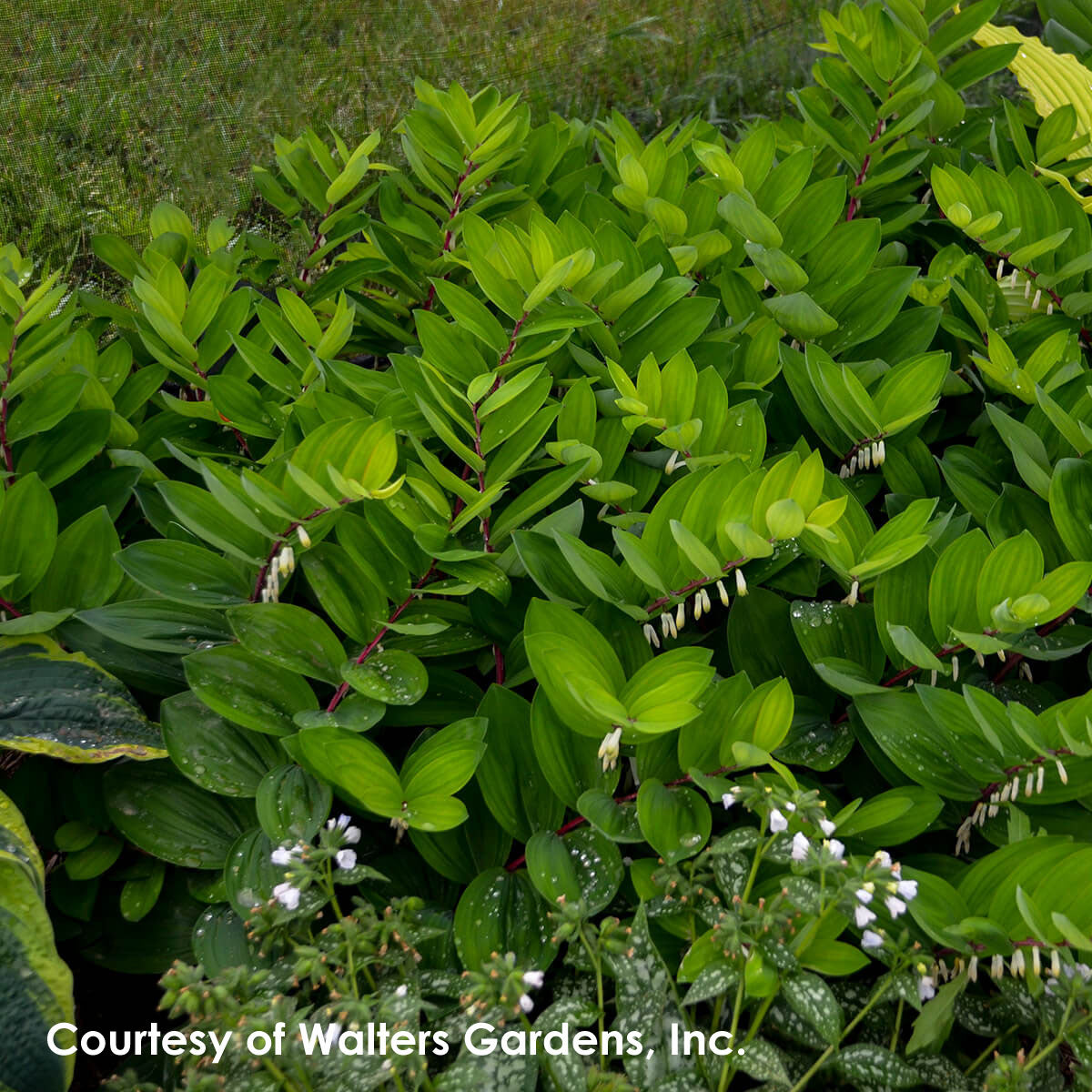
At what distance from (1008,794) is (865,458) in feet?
1.53

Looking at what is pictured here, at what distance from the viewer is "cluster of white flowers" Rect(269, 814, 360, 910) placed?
0.90 m

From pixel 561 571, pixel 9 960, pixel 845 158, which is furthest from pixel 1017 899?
pixel 845 158

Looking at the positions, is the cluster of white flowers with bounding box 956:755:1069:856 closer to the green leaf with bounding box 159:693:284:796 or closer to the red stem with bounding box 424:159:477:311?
the green leaf with bounding box 159:693:284:796

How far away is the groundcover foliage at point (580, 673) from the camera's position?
36.3 inches

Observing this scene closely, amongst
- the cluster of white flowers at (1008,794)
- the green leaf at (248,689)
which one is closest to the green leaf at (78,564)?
the green leaf at (248,689)

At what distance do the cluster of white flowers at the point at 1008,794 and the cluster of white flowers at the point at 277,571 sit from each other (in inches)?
29.2

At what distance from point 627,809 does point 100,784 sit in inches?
23.2

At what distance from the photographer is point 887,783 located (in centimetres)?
114

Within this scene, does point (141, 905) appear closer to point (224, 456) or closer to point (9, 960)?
point (9, 960)

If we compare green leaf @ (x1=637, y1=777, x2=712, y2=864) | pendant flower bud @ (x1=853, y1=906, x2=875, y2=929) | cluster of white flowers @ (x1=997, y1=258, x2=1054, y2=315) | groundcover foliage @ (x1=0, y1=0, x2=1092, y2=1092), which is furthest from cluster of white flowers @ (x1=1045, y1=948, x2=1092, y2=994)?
cluster of white flowers @ (x1=997, y1=258, x2=1054, y2=315)

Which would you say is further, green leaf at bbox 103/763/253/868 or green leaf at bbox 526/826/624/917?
green leaf at bbox 103/763/253/868

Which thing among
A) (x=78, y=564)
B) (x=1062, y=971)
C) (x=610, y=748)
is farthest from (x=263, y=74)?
(x=1062, y=971)

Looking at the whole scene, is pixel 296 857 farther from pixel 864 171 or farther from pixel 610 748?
pixel 864 171

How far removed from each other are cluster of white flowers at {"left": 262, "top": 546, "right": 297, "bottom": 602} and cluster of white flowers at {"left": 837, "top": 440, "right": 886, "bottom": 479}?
70cm
